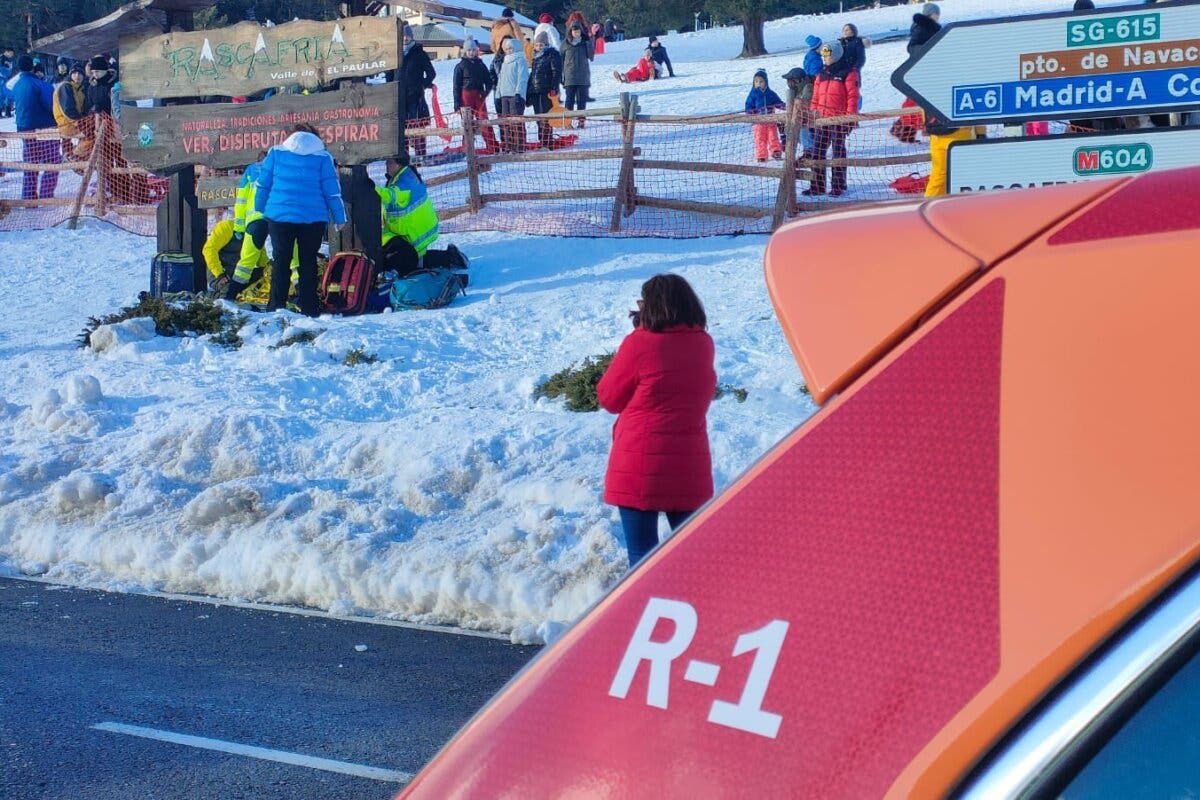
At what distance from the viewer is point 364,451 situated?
848cm

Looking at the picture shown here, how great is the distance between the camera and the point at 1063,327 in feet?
4.14

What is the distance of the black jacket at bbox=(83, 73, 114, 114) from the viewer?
67.4 feet

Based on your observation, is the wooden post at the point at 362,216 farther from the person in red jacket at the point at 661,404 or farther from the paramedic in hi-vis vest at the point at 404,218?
the person in red jacket at the point at 661,404

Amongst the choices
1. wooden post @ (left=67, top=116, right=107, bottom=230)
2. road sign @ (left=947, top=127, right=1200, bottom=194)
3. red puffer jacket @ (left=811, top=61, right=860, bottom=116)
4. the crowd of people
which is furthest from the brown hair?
the crowd of people

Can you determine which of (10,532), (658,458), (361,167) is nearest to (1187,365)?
(658,458)

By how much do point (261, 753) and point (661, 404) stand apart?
1910 mm

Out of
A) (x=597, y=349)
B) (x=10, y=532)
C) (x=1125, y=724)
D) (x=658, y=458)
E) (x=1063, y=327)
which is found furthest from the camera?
(x=597, y=349)

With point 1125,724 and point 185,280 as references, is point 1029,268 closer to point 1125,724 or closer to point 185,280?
point 1125,724

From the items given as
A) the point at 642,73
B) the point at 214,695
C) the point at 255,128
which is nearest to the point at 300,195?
the point at 255,128

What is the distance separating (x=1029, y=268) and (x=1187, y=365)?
0.61ft

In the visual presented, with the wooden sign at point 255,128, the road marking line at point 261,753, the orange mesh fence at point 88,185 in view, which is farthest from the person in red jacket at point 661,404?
the orange mesh fence at point 88,185

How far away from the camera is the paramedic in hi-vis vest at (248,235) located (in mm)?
12297

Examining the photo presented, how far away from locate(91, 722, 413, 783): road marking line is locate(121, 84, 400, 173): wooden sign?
877 centimetres

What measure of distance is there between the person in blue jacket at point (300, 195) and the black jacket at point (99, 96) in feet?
32.2
